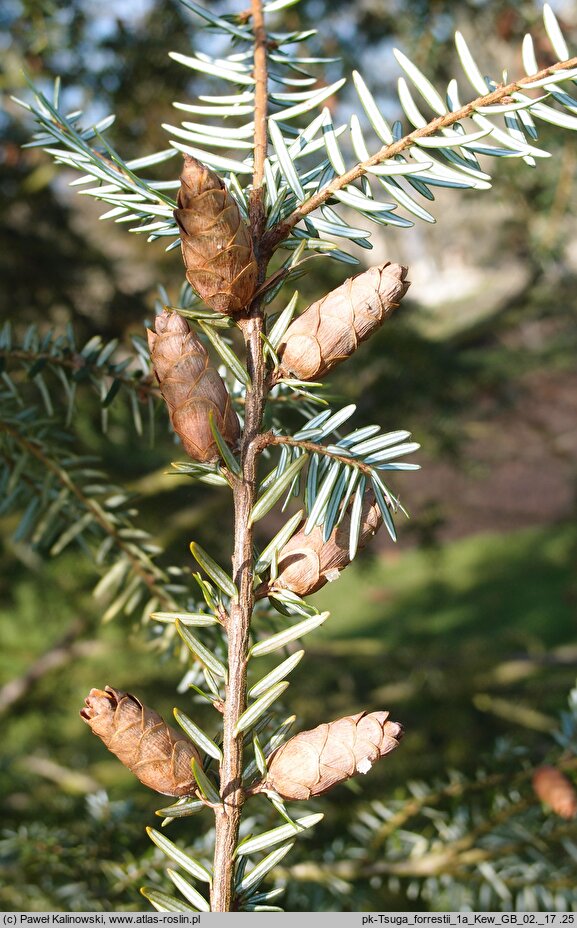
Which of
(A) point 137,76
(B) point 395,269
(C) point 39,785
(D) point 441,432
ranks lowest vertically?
(C) point 39,785

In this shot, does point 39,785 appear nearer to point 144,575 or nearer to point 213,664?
point 144,575

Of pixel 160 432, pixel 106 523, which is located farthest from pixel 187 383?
pixel 160 432

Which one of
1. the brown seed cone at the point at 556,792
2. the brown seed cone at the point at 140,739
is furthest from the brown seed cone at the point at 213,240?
the brown seed cone at the point at 556,792

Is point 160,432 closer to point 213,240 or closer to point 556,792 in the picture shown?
point 556,792

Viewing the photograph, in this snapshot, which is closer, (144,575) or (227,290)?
(227,290)

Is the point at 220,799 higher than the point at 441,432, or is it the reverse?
the point at 441,432

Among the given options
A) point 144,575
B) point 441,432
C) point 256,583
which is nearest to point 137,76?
point 441,432
